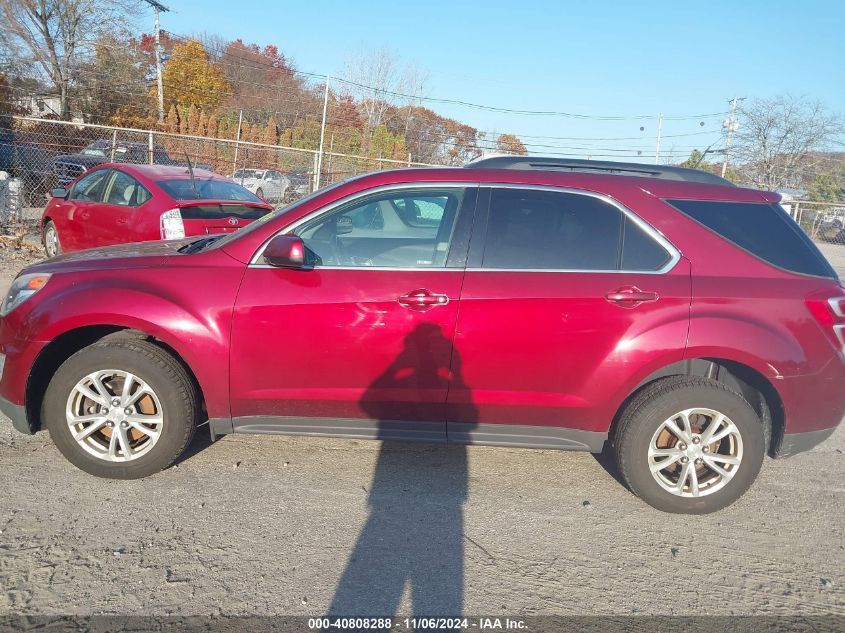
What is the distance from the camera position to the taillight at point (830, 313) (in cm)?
336

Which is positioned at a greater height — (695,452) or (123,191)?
(123,191)

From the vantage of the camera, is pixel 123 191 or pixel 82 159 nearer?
pixel 123 191

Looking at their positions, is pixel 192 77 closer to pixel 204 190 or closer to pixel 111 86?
pixel 111 86

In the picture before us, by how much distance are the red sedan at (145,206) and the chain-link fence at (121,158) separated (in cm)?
444

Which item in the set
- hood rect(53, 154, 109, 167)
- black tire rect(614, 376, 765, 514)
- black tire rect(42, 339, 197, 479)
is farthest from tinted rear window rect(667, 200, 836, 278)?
hood rect(53, 154, 109, 167)

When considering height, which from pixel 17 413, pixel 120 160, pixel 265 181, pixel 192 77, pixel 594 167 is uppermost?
pixel 192 77

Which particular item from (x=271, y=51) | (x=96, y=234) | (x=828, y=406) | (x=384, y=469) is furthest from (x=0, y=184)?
(x=271, y=51)

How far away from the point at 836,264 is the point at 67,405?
19.2m

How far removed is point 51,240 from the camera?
916 cm

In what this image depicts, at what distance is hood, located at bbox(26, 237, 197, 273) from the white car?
1679 cm

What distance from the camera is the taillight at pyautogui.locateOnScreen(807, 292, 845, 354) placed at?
336 cm

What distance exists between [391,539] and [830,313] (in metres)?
2.63

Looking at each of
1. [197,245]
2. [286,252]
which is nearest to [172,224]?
[197,245]

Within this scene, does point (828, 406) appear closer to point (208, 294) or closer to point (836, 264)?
point (208, 294)
